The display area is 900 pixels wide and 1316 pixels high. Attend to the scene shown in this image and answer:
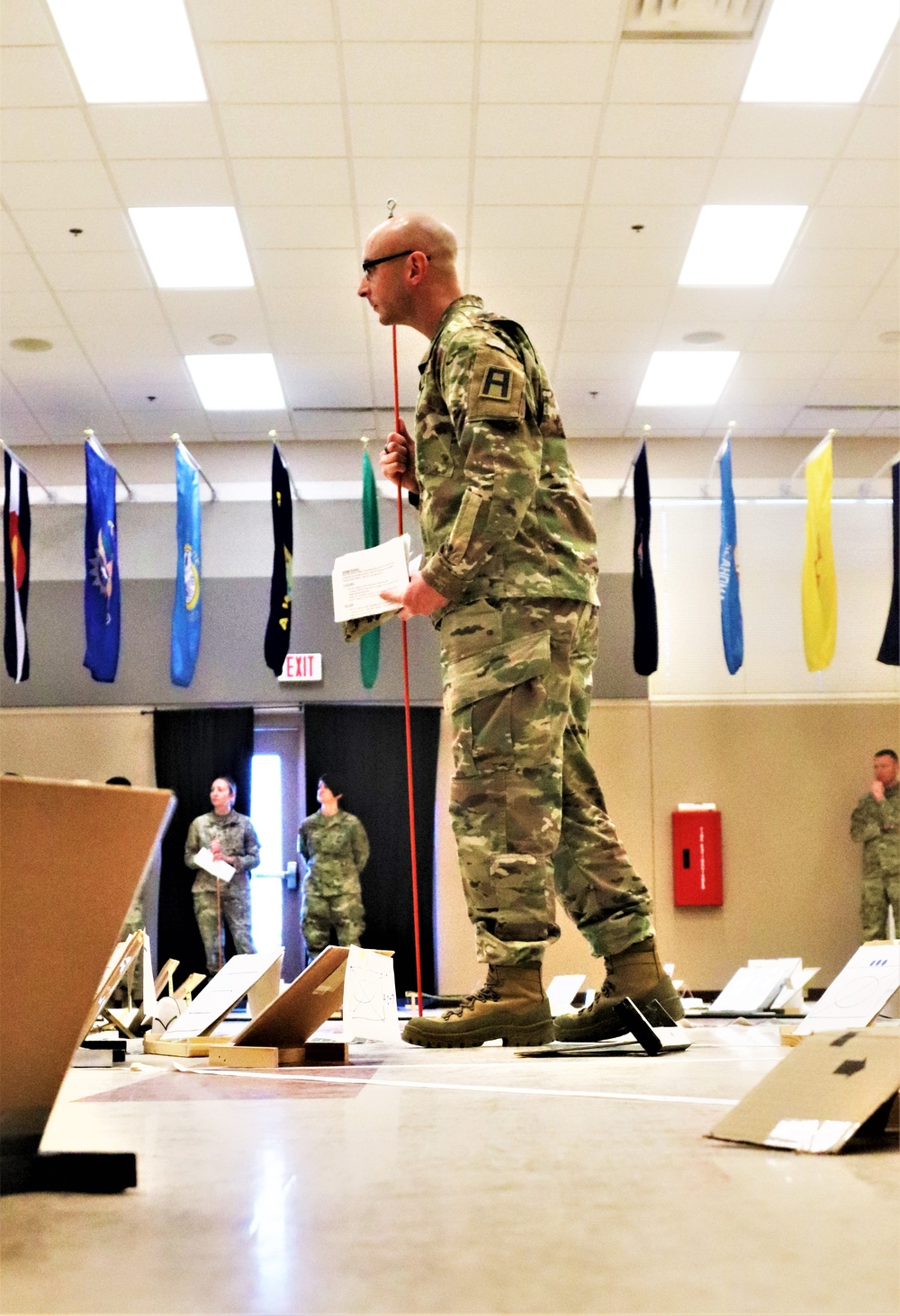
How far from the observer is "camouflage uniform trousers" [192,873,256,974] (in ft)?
32.1

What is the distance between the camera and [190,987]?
12.4 ft

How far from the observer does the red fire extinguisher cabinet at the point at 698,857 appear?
33.2 feet

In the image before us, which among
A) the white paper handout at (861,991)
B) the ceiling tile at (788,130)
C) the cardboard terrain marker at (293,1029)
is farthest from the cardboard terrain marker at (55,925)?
the ceiling tile at (788,130)

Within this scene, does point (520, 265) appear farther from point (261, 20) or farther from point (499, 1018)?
point (499, 1018)

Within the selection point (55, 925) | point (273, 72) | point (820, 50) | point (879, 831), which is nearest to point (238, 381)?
point (273, 72)

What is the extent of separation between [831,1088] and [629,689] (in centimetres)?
942

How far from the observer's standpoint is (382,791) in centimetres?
1026

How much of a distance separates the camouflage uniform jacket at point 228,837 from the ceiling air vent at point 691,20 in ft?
20.9

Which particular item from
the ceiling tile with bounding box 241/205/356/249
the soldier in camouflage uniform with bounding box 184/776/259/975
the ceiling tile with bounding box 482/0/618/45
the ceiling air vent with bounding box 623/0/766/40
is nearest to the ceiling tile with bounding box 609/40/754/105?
the ceiling air vent with bounding box 623/0/766/40

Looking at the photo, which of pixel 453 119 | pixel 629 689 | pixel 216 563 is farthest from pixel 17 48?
pixel 629 689

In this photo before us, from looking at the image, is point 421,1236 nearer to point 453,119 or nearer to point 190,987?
point 190,987

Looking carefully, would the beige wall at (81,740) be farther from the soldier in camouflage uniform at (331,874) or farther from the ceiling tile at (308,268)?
the ceiling tile at (308,268)

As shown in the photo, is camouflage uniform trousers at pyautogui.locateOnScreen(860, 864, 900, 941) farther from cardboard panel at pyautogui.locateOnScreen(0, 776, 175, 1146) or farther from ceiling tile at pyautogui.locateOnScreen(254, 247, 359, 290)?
cardboard panel at pyautogui.locateOnScreen(0, 776, 175, 1146)

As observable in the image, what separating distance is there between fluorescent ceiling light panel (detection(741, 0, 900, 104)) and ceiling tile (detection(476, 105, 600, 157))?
77cm
